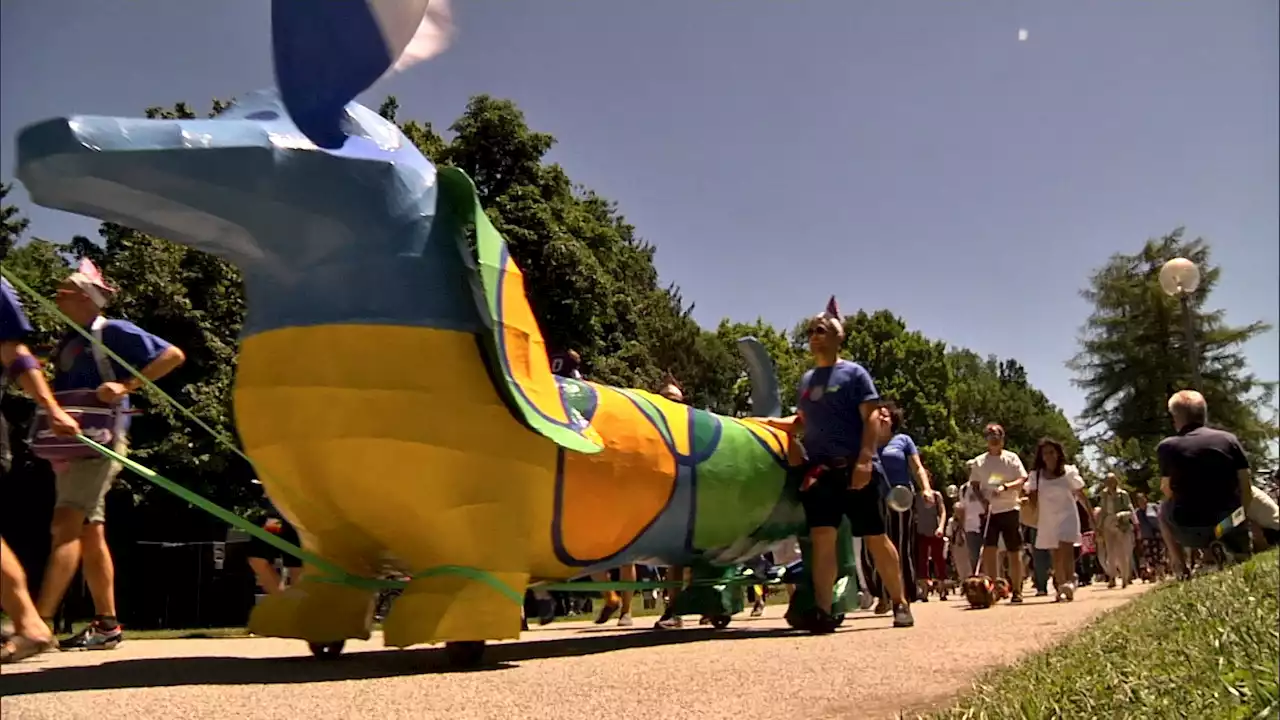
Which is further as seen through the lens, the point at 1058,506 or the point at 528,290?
the point at 1058,506

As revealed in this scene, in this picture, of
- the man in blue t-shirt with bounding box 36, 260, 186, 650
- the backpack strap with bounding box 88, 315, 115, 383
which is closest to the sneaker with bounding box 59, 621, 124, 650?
the man in blue t-shirt with bounding box 36, 260, 186, 650

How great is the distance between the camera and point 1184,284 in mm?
3203

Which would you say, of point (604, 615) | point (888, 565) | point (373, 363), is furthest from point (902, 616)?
point (373, 363)

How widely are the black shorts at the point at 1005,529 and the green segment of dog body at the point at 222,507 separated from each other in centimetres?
439

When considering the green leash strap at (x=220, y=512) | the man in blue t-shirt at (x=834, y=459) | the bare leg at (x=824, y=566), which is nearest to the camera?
the green leash strap at (x=220, y=512)

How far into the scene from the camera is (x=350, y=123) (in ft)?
7.95

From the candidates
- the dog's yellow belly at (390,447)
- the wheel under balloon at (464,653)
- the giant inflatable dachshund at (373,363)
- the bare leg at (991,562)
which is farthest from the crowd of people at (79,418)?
the bare leg at (991,562)

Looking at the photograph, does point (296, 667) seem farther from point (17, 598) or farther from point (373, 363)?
point (17, 598)

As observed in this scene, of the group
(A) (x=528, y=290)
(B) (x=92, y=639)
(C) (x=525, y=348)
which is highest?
(A) (x=528, y=290)

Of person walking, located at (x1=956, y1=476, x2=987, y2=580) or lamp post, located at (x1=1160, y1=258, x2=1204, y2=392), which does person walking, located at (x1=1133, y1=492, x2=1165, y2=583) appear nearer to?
person walking, located at (x1=956, y1=476, x2=987, y2=580)

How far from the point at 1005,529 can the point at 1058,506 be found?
34 cm

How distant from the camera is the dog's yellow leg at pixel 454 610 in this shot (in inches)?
113

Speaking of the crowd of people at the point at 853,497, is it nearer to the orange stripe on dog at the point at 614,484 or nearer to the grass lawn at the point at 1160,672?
the orange stripe on dog at the point at 614,484

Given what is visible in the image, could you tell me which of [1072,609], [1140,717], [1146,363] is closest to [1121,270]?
[1146,363]
